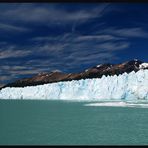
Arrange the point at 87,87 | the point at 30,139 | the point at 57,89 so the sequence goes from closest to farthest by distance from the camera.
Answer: the point at 30,139
the point at 87,87
the point at 57,89

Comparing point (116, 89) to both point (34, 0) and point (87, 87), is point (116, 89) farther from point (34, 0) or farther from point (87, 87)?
point (34, 0)

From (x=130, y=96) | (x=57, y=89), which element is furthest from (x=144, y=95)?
(x=57, y=89)

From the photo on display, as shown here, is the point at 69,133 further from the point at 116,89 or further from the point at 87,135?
the point at 116,89

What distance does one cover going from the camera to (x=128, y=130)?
46.4 feet

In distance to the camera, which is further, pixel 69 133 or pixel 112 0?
pixel 69 133

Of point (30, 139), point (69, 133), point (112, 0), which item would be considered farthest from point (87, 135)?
point (112, 0)

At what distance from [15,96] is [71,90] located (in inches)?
686

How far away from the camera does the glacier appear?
121ft

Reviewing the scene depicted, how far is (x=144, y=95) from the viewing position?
36906 mm

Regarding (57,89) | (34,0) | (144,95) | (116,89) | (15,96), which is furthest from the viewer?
(15,96)

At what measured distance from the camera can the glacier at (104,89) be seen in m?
36.9

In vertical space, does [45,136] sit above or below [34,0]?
below

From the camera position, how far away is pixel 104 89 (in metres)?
40.8

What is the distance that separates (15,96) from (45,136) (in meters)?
48.3
